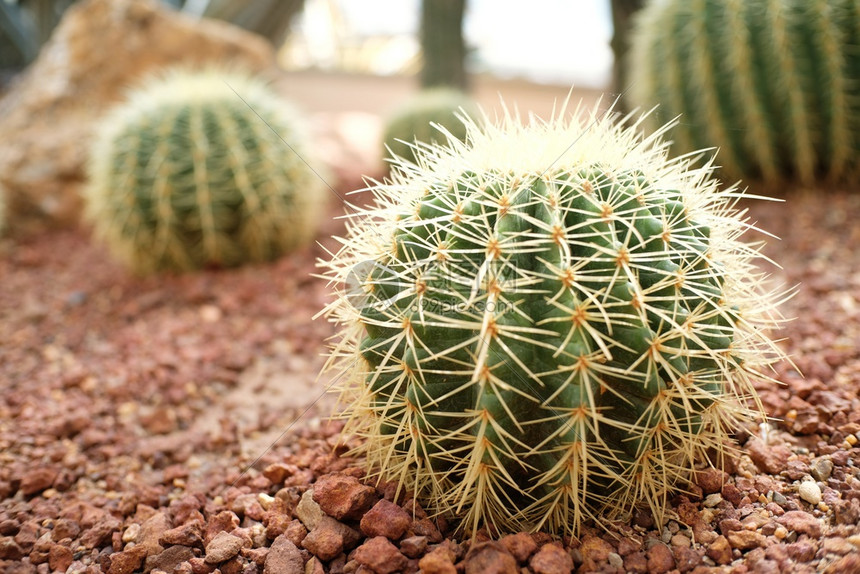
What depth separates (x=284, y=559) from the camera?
174 cm

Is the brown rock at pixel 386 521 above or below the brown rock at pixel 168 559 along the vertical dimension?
above

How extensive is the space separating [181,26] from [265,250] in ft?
10.8

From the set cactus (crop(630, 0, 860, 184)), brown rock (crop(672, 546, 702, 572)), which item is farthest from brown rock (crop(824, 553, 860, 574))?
cactus (crop(630, 0, 860, 184))

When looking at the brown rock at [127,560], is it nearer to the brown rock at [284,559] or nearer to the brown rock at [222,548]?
the brown rock at [222,548]

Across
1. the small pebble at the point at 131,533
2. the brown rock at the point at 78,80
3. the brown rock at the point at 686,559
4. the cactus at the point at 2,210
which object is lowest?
the brown rock at the point at 686,559

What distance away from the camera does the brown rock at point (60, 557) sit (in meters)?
1.81

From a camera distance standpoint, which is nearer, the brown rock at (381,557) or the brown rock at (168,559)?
the brown rock at (381,557)

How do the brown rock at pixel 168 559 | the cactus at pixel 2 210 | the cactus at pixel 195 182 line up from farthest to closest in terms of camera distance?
the cactus at pixel 2 210, the cactus at pixel 195 182, the brown rock at pixel 168 559

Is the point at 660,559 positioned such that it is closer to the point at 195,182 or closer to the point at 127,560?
the point at 127,560

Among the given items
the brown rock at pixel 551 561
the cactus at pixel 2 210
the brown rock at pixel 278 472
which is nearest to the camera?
the brown rock at pixel 551 561

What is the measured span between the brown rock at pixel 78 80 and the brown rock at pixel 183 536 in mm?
4859

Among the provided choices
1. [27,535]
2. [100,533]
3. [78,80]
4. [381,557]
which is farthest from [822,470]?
[78,80]

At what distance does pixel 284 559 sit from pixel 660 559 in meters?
0.87

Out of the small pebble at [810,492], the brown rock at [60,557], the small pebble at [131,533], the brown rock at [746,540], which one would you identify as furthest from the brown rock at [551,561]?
the brown rock at [60,557]
